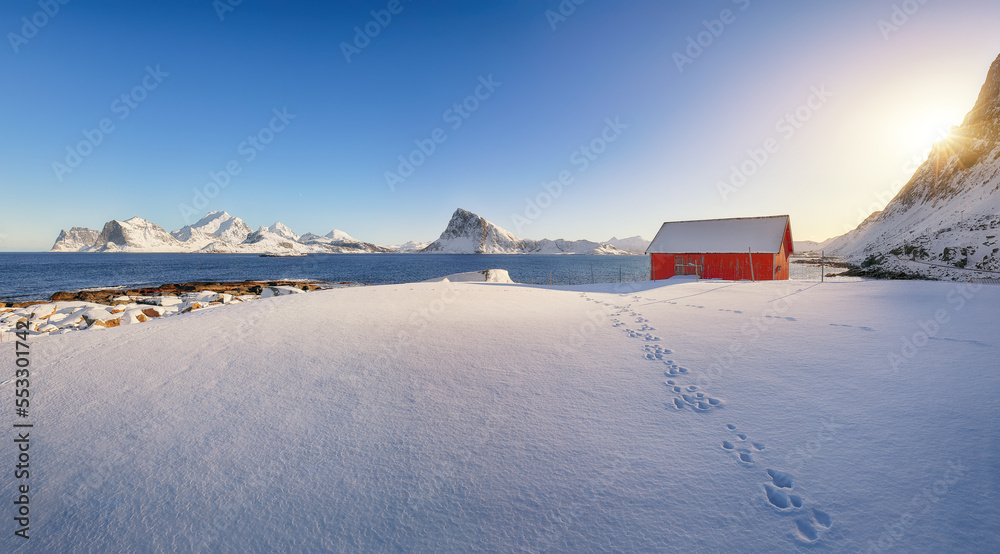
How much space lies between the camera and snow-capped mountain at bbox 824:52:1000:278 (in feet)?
123

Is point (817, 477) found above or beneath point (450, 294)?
beneath

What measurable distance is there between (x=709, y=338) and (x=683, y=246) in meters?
26.4

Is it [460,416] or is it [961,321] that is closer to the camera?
[460,416]

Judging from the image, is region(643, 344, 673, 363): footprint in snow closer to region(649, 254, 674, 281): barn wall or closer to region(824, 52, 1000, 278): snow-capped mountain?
region(649, 254, 674, 281): barn wall

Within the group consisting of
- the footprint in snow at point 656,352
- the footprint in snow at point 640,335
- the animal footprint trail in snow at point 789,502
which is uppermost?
the footprint in snow at point 640,335

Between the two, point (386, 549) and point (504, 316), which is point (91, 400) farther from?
point (504, 316)

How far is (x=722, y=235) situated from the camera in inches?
1216

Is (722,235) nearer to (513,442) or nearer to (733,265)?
(733,265)

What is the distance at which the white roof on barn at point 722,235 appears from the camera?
28.7m

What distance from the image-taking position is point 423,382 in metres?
5.73

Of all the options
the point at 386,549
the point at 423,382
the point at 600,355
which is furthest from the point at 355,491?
the point at 600,355

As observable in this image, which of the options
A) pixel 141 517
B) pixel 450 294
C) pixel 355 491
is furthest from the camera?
pixel 450 294

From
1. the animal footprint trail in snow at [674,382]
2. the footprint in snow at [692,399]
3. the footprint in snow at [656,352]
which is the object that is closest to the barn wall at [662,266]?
the animal footprint trail in snow at [674,382]

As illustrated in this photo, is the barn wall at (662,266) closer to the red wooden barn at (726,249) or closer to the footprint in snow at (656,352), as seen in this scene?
the red wooden barn at (726,249)
